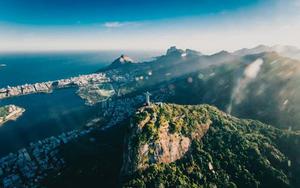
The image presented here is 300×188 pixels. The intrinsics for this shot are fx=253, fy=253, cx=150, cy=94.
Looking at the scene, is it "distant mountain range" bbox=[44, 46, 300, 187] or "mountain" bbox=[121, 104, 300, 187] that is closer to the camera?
"mountain" bbox=[121, 104, 300, 187]

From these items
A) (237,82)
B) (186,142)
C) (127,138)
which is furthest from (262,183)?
(237,82)

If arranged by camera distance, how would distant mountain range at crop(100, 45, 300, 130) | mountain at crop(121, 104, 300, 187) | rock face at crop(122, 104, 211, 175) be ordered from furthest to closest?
distant mountain range at crop(100, 45, 300, 130) < rock face at crop(122, 104, 211, 175) < mountain at crop(121, 104, 300, 187)

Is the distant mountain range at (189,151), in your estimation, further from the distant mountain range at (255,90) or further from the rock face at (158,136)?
the distant mountain range at (255,90)

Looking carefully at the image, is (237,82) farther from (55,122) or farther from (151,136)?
(55,122)

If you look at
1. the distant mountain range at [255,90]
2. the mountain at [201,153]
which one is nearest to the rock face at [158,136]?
the mountain at [201,153]

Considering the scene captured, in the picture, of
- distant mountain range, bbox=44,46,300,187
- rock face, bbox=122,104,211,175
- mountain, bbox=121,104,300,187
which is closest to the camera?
mountain, bbox=121,104,300,187

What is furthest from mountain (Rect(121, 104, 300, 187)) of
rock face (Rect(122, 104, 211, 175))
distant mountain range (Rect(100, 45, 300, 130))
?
distant mountain range (Rect(100, 45, 300, 130))

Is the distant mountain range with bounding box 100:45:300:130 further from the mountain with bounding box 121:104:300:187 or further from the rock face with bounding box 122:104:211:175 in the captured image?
the rock face with bounding box 122:104:211:175
